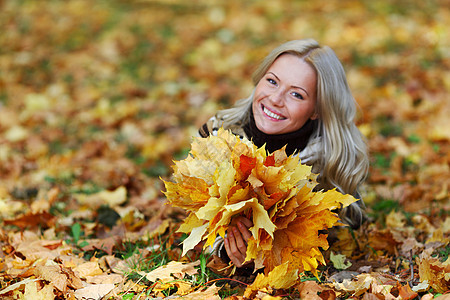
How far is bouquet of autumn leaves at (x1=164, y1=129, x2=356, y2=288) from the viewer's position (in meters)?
1.69

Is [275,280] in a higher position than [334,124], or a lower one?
lower

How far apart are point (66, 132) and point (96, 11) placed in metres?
3.58

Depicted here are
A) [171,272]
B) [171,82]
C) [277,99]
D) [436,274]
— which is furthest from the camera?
[171,82]

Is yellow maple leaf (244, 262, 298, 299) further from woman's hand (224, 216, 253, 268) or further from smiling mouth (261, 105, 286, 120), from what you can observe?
smiling mouth (261, 105, 286, 120)

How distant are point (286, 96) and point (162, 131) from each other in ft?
7.56

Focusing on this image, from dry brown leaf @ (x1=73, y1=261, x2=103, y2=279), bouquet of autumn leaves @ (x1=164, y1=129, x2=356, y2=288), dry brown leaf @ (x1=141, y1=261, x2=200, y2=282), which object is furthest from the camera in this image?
dry brown leaf @ (x1=73, y1=261, x2=103, y2=279)

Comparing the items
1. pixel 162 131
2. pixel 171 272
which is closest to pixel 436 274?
pixel 171 272

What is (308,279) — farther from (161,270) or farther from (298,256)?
(161,270)

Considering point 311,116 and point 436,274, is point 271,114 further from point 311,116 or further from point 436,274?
point 436,274

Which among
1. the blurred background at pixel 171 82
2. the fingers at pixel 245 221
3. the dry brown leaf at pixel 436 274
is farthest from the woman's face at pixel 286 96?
the blurred background at pixel 171 82

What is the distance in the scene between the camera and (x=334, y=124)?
2.45m

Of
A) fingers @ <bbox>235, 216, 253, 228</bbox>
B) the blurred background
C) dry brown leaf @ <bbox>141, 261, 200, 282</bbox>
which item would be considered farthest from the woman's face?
the blurred background

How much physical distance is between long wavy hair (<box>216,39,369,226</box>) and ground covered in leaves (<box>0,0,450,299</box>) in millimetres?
302

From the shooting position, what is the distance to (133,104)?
4801 millimetres
